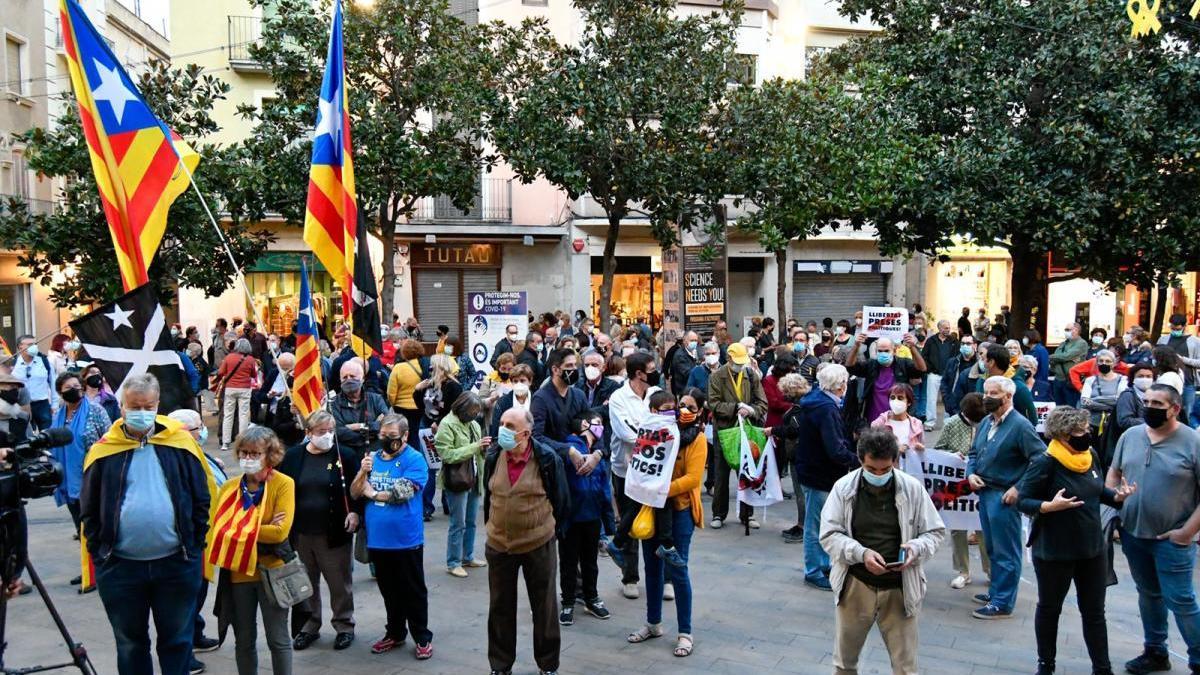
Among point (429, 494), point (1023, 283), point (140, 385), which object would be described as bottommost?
point (429, 494)

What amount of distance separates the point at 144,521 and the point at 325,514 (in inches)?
60.5

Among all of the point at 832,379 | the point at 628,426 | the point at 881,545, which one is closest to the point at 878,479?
the point at 881,545

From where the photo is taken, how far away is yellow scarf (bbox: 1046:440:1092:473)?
18.7 feet

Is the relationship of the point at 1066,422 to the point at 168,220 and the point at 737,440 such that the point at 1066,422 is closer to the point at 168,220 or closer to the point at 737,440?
the point at 737,440

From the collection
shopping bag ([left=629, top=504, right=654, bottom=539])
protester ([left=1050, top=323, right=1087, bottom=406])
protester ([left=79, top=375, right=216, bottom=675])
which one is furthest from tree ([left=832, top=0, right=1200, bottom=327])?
protester ([left=79, top=375, right=216, bottom=675])

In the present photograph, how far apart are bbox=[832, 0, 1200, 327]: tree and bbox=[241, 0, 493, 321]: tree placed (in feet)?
27.7

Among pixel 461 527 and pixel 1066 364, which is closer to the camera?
pixel 461 527

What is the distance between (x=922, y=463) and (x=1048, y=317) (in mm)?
25783

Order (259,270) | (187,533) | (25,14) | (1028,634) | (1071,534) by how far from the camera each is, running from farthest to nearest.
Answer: (259,270) → (25,14) → (1028,634) → (1071,534) → (187,533)

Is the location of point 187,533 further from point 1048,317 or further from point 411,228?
point 1048,317

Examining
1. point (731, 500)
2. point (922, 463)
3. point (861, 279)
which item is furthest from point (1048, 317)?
point (922, 463)

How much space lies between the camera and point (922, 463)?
7.76 metres

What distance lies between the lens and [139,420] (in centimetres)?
491

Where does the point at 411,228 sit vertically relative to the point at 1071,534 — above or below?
above
